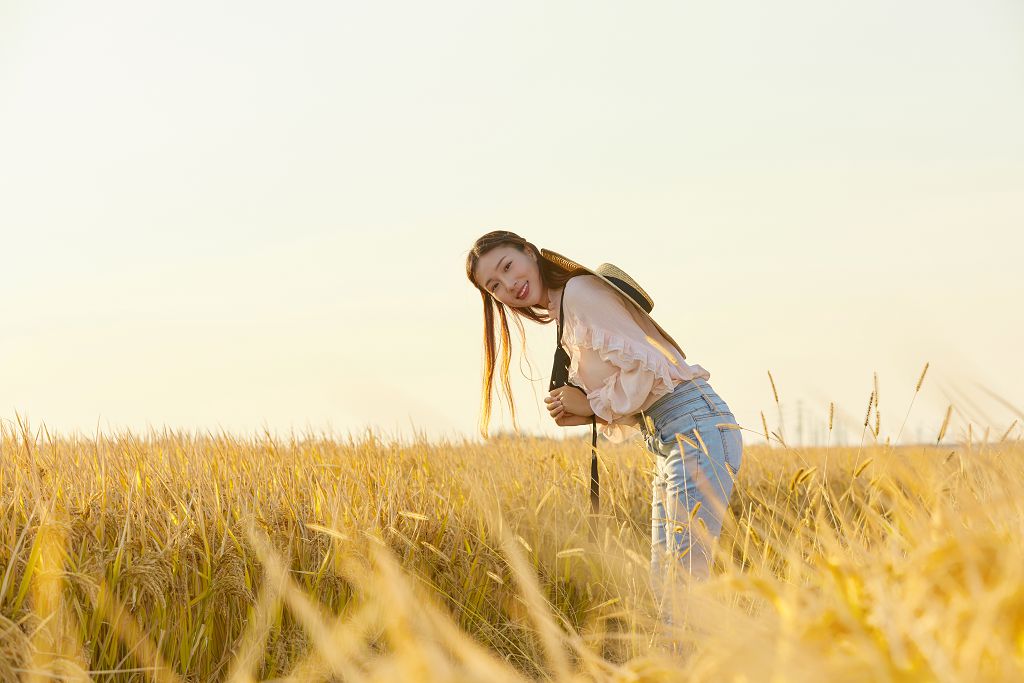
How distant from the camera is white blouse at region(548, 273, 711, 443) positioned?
318 cm

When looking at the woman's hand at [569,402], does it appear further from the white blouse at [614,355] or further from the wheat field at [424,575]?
→ the wheat field at [424,575]

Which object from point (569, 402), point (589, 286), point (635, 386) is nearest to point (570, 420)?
point (569, 402)

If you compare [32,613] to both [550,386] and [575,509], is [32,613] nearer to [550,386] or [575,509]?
[550,386]

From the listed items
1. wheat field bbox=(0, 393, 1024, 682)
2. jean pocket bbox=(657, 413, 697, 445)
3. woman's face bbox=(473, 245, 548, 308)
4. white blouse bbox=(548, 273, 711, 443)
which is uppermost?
woman's face bbox=(473, 245, 548, 308)

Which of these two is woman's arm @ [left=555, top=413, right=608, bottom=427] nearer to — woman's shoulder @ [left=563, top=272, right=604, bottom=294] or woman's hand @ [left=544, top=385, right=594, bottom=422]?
woman's hand @ [left=544, top=385, right=594, bottom=422]

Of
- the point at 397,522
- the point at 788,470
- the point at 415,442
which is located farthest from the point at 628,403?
the point at 788,470

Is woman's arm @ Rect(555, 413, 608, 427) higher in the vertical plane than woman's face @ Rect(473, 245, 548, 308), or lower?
lower

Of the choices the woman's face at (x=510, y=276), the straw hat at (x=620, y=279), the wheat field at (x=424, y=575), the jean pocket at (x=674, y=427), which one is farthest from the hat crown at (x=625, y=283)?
the wheat field at (x=424, y=575)

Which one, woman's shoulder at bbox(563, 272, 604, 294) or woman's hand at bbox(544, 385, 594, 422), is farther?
woman's hand at bbox(544, 385, 594, 422)

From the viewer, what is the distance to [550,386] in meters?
3.76

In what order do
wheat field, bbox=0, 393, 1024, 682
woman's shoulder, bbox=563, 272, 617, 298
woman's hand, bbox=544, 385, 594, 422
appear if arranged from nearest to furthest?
wheat field, bbox=0, 393, 1024, 682 < woman's shoulder, bbox=563, 272, 617, 298 < woman's hand, bbox=544, 385, 594, 422

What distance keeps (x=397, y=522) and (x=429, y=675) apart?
7.47 feet

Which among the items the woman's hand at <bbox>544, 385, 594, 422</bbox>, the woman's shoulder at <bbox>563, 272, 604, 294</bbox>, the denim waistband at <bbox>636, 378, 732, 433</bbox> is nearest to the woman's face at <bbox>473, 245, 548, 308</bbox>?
the woman's shoulder at <bbox>563, 272, 604, 294</bbox>

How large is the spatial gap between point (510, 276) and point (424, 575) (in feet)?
4.09
